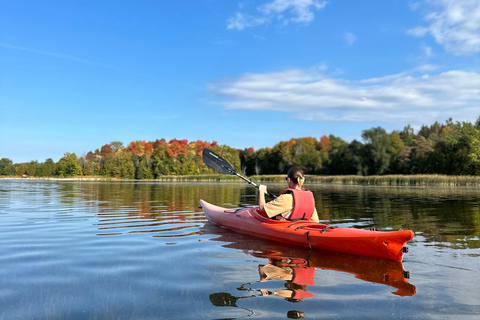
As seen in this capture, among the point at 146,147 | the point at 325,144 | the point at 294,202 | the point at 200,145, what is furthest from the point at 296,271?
the point at 146,147

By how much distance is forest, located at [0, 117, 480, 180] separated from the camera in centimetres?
4750

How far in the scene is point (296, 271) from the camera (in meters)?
4.28

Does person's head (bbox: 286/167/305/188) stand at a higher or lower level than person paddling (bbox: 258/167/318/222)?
higher

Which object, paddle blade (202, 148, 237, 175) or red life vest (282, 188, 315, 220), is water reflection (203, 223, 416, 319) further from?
paddle blade (202, 148, 237, 175)

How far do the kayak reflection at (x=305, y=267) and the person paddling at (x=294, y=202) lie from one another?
54 centimetres

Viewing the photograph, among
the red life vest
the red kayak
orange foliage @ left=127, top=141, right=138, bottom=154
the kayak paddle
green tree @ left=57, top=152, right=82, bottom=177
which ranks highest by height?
orange foliage @ left=127, top=141, right=138, bottom=154

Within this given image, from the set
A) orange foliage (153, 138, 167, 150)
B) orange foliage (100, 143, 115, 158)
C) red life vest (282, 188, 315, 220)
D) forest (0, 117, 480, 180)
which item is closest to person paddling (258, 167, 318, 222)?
red life vest (282, 188, 315, 220)

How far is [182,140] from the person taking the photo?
86375 mm

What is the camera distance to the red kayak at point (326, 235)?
15.1ft

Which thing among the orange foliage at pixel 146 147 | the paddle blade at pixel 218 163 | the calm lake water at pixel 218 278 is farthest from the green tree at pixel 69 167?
the calm lake water at pixel 218 278

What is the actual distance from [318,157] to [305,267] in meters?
64.6

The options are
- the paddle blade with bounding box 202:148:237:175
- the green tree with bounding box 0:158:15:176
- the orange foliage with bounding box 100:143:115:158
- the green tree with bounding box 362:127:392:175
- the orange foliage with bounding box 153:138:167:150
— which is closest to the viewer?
the paddle blade with bounding box 202:148:237:175

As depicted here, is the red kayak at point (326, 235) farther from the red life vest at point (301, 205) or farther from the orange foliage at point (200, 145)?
the orange foliage at point (200, 145)

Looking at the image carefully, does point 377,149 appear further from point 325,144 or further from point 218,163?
point 218,163
